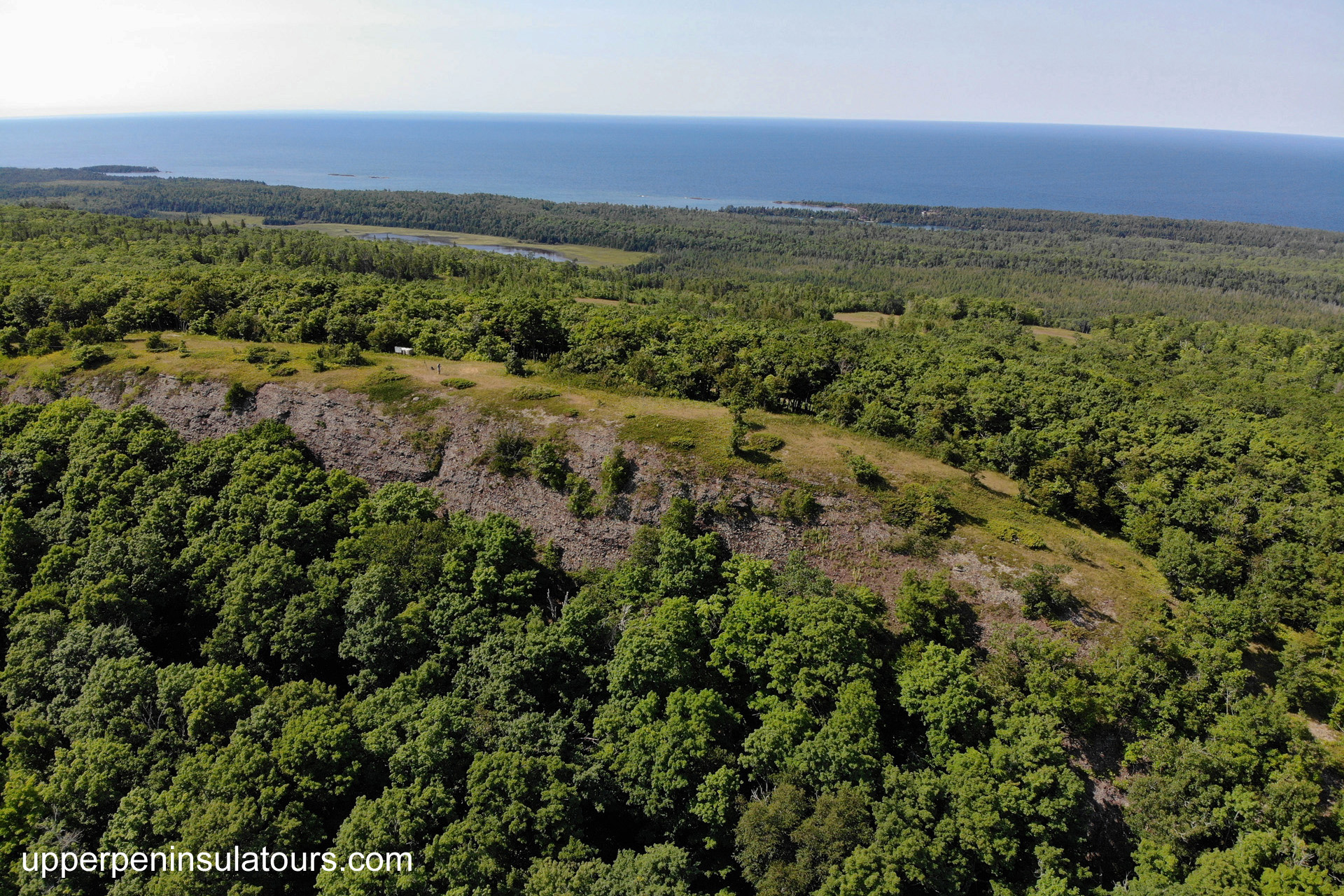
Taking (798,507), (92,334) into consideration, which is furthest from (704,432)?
(92,334)

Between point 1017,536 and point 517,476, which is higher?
point 517,476

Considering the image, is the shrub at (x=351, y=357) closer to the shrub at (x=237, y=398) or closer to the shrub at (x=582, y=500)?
the shrub at (x=237, y=398)

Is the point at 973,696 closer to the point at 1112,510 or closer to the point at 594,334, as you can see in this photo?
the point at 1112,510

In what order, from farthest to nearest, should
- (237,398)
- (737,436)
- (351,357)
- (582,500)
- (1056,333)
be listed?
(1056,333) → (351,357) → (237,398) → (582,500) → (737,436)

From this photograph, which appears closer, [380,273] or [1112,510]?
[1112,510]

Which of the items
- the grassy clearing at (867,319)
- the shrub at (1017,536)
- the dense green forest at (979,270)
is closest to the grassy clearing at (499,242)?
the dense green forest at (979,270)

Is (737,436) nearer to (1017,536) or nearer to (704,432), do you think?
(704,432)

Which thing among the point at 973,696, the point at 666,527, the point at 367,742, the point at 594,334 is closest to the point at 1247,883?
the point at 973,696
